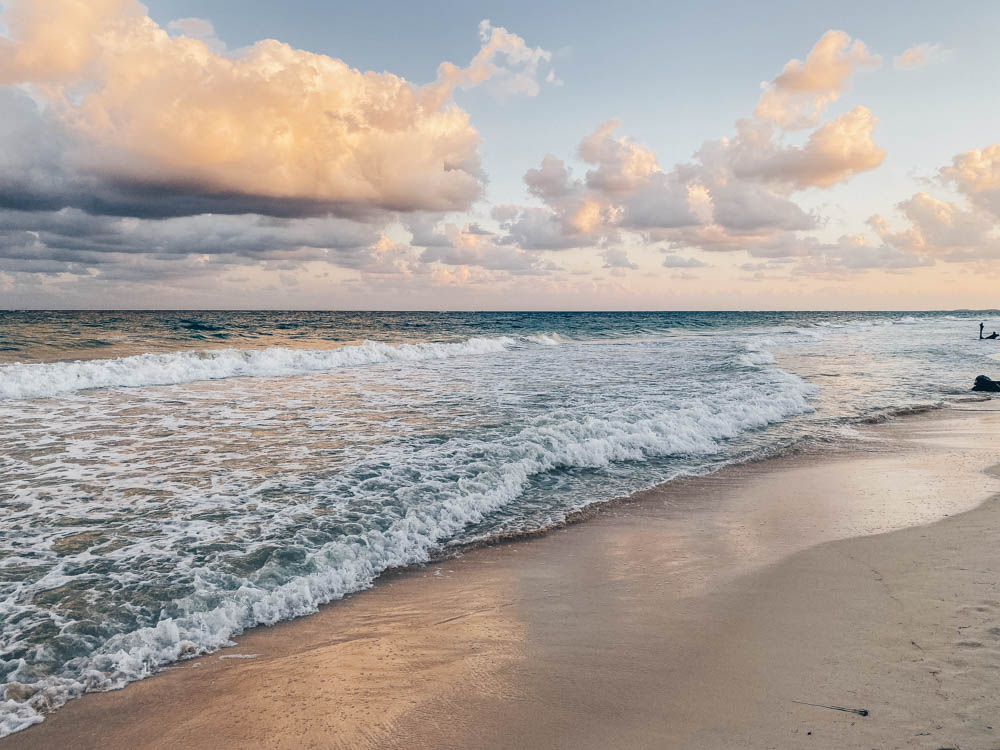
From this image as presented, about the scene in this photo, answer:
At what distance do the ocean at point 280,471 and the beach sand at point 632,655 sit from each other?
557mm

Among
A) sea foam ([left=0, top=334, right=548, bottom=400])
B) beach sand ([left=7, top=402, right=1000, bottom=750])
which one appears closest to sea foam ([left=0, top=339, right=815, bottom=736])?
beach sand ([left=7, top=402, right=1000, bottom=750])

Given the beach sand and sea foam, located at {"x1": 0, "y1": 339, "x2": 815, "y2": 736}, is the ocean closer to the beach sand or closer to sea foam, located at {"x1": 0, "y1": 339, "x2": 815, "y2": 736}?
sea foam, located at {"x1": 0, "y1": 339, "x2": 815, "y2": 736}

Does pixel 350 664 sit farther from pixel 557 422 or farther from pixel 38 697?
pixel 557 422

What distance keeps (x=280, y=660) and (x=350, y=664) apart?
534 millimetres

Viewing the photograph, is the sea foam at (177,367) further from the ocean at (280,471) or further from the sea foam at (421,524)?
the sea foam at (421,524)

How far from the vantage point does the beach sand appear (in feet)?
10.4

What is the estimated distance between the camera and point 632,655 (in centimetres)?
391

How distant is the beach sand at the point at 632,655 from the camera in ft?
10.4

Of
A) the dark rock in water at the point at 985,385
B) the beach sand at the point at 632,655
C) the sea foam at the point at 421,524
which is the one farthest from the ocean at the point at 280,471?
the beach sand at the point at 632,655

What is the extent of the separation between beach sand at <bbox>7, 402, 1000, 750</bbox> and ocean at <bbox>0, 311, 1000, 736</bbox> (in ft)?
1.83

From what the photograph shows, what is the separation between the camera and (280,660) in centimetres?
401

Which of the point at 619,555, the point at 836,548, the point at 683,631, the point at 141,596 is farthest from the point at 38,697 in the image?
the point at 836,548

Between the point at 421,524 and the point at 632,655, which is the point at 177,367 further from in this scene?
the point at 632,655

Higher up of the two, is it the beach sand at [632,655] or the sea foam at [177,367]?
the sea foam at [177,367]
